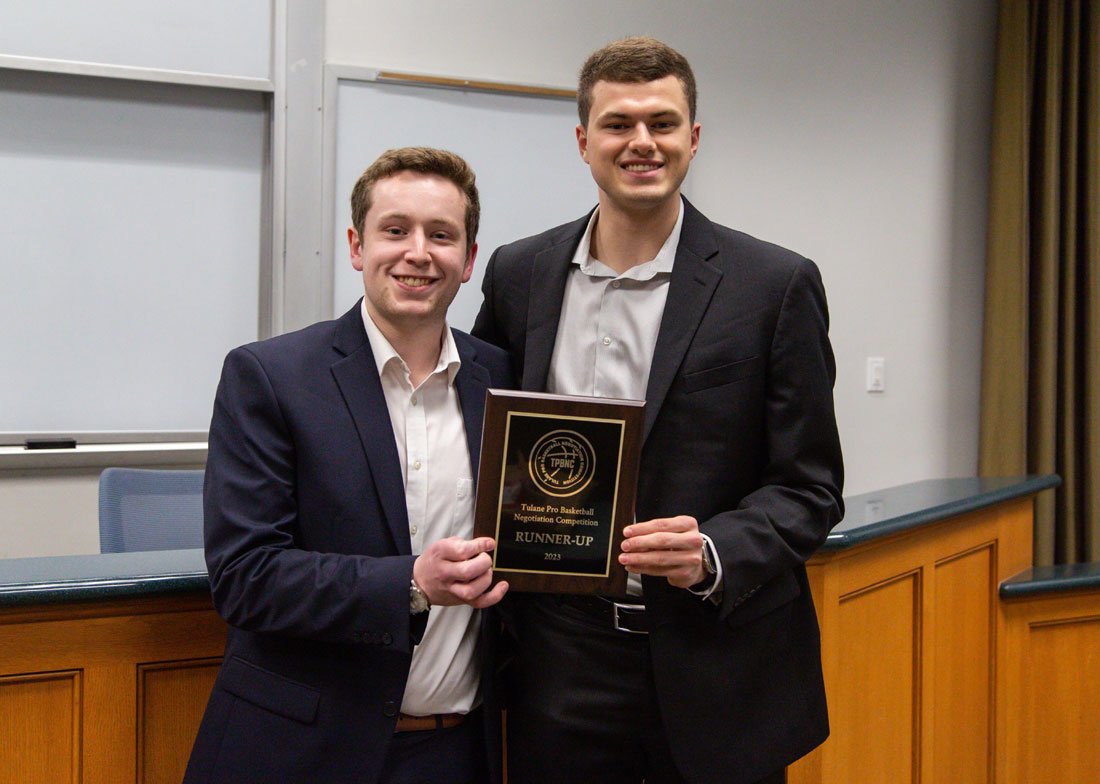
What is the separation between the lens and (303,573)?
1.15 m

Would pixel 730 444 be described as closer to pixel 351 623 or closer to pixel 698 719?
pixel 698 719

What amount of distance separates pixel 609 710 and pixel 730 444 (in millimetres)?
419

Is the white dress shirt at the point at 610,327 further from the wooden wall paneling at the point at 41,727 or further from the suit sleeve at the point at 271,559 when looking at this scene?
the wooden wall paneling at the point at 41,727

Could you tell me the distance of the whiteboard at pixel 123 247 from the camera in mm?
3027

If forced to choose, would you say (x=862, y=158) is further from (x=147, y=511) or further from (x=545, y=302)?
(x=147, y=511)

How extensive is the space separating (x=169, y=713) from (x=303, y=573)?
45 centimetres

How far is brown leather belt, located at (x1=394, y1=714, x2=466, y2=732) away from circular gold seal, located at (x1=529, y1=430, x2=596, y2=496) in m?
0.35

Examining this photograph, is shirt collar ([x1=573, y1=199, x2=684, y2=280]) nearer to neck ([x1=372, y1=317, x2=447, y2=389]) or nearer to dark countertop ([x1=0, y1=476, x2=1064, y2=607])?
neck ([x1=372, y1=317, x2=447, y2=389])

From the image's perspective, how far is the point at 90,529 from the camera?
3072 millimetres

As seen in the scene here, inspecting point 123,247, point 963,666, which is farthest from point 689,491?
point 123,247

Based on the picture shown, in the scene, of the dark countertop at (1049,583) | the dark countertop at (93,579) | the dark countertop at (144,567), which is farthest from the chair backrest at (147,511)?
the dark countertop at (1049,583)

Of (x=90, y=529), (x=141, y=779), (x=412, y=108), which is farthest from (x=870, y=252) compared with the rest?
(x=141, y=779)

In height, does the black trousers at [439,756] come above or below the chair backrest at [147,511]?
below

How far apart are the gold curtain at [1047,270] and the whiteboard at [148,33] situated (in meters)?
2.96
